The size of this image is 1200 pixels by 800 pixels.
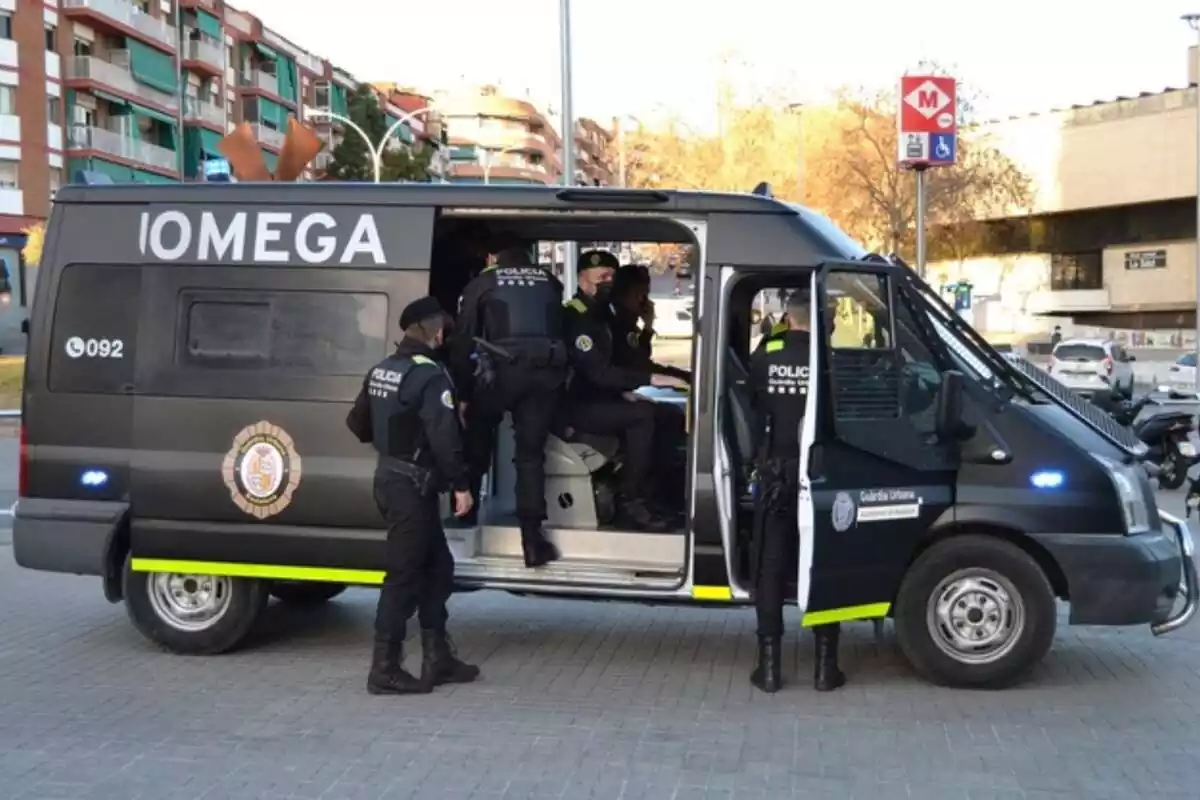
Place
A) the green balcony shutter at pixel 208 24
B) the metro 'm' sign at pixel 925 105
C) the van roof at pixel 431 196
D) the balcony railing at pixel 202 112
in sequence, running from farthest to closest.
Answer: the green balcony shutter at pixel 208 24 → the balcony railing at pixel 202 112 → the metro 'm' sign at pixel 925 105 → the van roof at pixel 431 196

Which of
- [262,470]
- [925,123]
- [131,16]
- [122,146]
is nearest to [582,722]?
[262,470]

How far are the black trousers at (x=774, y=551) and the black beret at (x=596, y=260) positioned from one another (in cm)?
201

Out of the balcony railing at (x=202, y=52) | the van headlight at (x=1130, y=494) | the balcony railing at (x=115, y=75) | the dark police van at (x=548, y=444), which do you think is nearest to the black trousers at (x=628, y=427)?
the dark police van at (x=548, y=444)

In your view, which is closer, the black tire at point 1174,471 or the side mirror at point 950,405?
the side mirror at point 950,405

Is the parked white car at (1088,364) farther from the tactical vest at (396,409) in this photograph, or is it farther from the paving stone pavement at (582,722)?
the tactical vest at (396,409)

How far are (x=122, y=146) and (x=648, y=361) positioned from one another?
56215 millimetres

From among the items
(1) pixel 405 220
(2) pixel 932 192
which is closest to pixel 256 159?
(1) pixel 405 220

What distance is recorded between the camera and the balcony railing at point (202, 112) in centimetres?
6704

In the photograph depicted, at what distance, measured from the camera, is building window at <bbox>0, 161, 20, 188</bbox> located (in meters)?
53.7

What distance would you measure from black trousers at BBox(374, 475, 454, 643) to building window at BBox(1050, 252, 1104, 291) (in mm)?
65029

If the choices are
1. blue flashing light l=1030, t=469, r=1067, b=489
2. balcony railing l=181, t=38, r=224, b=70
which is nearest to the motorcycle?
blue flashing light l=1030, t=469, r=1067, b=489

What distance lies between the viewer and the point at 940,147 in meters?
12.9

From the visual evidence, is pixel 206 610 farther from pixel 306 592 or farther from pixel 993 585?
pixel 993 585

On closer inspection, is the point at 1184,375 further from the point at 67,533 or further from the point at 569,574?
the point at 67,533
